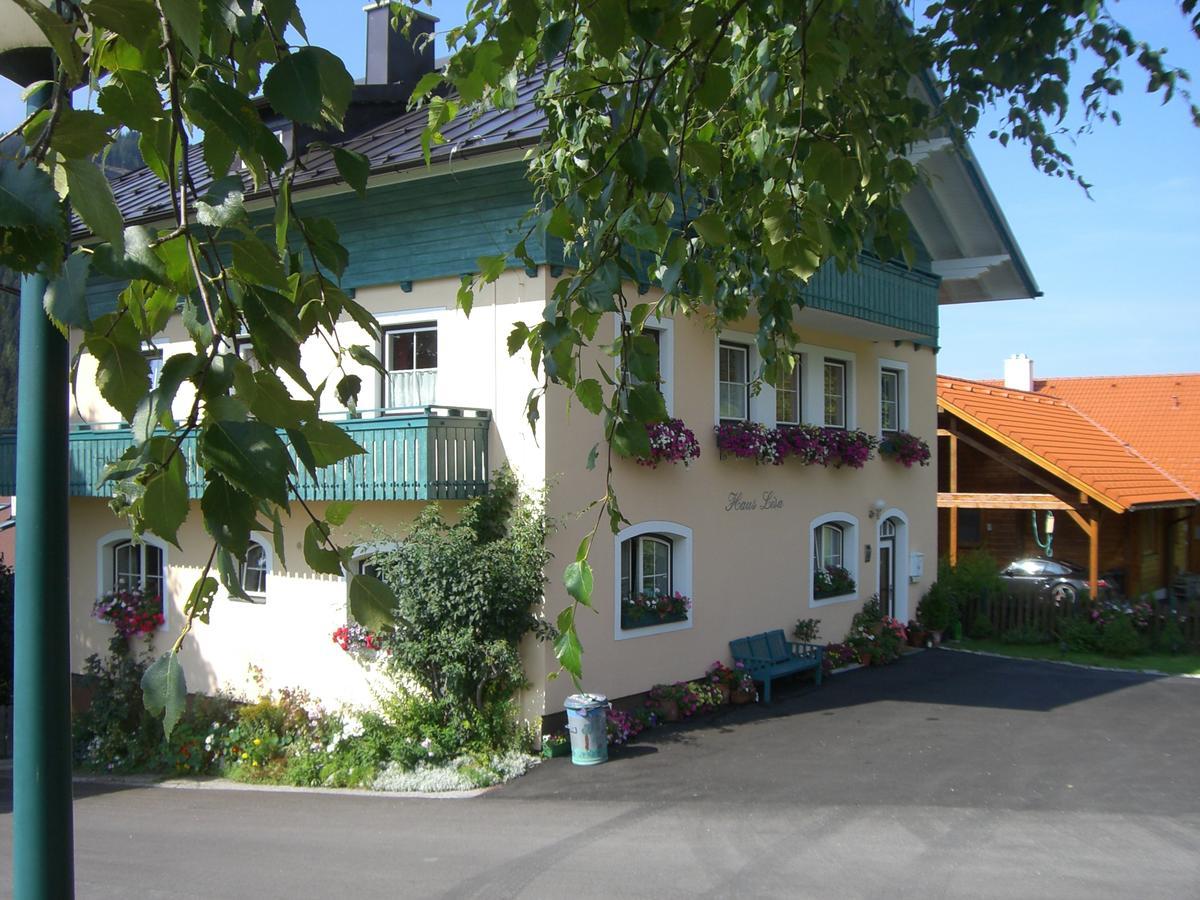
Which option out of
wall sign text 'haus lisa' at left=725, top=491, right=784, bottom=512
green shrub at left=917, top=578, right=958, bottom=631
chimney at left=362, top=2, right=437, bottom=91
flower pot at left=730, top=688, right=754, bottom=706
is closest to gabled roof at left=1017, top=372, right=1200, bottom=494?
green shrub at left=917, top=578, right=958, bottom=631

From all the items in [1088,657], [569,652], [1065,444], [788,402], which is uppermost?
[788,402]

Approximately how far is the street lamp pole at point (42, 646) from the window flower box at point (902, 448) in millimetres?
17218

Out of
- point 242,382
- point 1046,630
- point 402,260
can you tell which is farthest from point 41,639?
point 1046,630

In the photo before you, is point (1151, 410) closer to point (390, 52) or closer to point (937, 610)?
point (937, 610)

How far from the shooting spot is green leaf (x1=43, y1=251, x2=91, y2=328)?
1336 mm

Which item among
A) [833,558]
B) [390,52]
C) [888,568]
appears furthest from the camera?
[888,568]

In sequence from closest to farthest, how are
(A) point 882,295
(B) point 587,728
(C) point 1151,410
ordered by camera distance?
(B) point 587,728 → (A) point 882,295 → (C) point 1151,410

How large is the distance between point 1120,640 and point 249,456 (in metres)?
19.6

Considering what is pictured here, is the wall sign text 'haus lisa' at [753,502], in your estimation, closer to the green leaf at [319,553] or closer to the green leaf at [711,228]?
the green leaf at [711,228]

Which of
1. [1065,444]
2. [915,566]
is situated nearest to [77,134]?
[915,566]

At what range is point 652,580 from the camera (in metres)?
13.8

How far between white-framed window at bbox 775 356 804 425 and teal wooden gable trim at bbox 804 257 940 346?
1190 mm

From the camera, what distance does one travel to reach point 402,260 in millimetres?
13008

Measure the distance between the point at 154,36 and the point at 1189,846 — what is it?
9.72 meters
